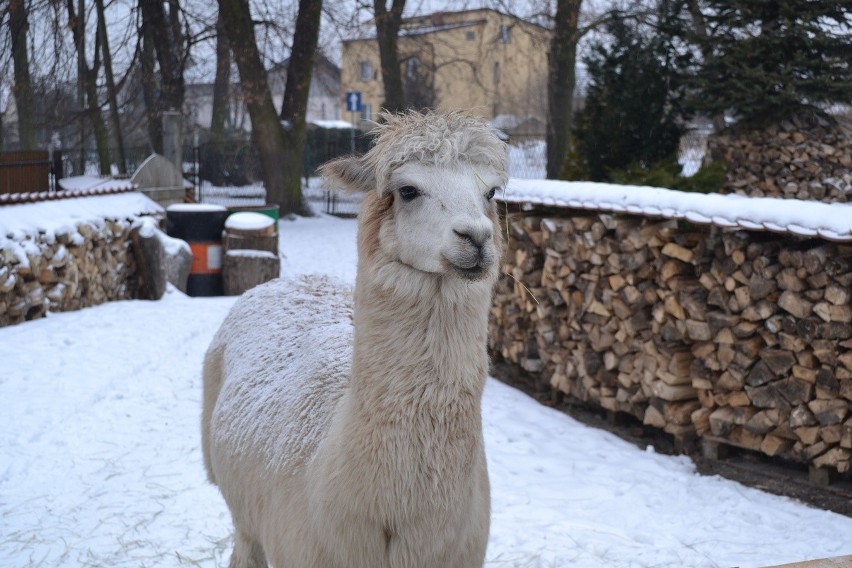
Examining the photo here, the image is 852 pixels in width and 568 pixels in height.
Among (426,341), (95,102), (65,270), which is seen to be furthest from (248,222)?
(95,102)

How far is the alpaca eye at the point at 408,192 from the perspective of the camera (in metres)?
2.79

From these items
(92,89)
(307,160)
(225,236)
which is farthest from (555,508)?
(307,160)

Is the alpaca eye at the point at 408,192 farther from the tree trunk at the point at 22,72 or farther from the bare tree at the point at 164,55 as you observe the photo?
the bare tree at the point at 164,55

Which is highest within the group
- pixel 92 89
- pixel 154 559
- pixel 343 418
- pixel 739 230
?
pixel 92 89

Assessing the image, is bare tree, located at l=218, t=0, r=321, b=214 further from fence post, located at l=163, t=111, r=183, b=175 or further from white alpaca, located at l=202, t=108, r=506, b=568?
white alpaca, located at l=202, t=108, r=506, b=568

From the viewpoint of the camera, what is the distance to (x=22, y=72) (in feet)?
59.6

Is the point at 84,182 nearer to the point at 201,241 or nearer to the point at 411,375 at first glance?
the point at 201,241

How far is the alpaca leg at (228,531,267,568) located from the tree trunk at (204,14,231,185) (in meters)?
16.1

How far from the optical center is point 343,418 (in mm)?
2867

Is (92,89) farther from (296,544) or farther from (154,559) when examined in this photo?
(296,544)

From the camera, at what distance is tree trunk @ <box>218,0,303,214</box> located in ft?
59.2

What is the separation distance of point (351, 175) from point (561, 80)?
14.2 meters

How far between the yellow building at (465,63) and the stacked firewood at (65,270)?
144 inches

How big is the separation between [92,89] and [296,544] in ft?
64.6
